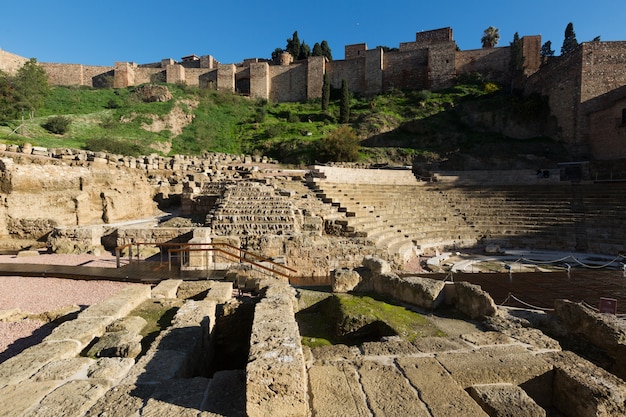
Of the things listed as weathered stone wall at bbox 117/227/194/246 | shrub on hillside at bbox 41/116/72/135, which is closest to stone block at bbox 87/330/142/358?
weathered stone wall at bbox 117/227/194/246

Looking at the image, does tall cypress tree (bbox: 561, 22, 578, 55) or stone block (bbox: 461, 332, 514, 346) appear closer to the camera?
stone block (bbox: 461, 332, 514, 346)

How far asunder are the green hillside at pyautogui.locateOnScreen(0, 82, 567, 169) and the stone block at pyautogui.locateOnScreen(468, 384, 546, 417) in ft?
76.6

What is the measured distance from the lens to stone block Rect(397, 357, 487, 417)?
2146mm

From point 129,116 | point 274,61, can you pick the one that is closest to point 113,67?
point 129,116

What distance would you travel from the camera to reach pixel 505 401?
239 centimetres

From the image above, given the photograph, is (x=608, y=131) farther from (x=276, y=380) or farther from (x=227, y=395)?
(x=227, y=395)

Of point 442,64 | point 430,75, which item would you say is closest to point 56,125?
point 430,75

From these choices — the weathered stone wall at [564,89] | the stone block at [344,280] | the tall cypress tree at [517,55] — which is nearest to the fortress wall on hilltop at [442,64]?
the tall cypress tree at [517,55]

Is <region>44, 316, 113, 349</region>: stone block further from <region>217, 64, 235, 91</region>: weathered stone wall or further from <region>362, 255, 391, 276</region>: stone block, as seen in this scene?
<region>217, 64, 235, 91</region>: weathered stone wall

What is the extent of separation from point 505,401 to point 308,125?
3134 cm

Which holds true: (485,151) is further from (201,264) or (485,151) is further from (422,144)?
(201,264)

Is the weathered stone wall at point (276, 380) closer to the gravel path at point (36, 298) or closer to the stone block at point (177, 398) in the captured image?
the stone block at point (177, 398)

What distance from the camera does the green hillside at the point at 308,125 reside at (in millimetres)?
24234

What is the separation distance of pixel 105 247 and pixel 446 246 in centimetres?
1295
